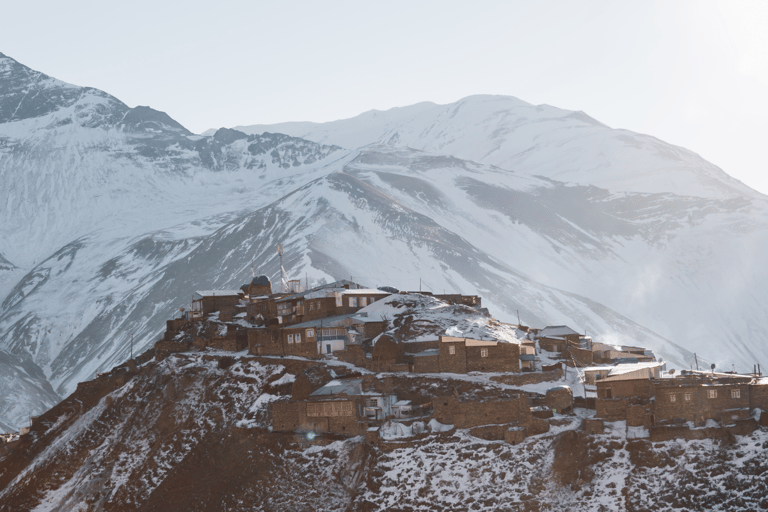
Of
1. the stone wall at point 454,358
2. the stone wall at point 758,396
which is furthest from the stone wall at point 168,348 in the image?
the stone wall at point 758,396

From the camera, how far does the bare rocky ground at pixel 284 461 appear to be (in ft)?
211

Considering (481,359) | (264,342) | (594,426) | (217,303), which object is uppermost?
(217,303)

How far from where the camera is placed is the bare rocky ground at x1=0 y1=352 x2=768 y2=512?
64.4 m

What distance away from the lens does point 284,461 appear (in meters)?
75.3

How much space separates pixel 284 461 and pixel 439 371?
14.7 m

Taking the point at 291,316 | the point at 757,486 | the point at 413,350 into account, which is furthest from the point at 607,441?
the point at 291,316

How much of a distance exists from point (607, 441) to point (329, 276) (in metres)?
104

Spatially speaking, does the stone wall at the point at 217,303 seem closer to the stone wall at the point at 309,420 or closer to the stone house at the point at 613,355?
the stone wall at the point at 309,420

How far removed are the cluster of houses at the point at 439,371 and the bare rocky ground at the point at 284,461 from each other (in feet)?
5.04

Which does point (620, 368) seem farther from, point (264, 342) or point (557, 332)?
point (264, 342)

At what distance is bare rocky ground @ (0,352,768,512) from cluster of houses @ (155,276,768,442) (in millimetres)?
1535

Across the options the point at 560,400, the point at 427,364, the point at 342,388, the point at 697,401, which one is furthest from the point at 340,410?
the point at 697,401

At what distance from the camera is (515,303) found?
198m

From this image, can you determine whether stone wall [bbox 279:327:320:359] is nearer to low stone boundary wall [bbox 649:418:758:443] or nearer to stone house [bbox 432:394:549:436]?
stone house [bbox 432:394:549:436]
